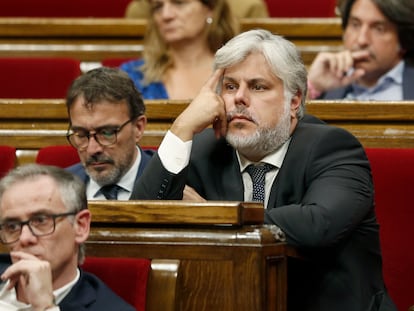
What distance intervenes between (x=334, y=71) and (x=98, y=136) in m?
0.54

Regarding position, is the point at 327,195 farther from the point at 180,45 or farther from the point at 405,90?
the point at 180,45

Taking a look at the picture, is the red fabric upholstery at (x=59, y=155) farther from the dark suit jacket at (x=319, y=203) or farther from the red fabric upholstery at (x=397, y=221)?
the red fabric upholstery at (x=397, y=221)

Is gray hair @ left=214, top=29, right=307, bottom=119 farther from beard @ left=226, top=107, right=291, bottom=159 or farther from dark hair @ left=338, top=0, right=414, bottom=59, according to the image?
dark hair @ left=338, top=0, right=414, bottom=59

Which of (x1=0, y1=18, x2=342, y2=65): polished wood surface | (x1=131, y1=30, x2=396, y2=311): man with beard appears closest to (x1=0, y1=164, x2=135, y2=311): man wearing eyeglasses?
(x1=131, y1=30, x2=396, y2=311): man with beard

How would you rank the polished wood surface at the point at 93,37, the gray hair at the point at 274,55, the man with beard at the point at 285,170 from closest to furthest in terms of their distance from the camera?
1. the man with beard at the point at 285,170
2. the gray hair at the point at 274,55
3. the polished wood surface at the point at 93,37

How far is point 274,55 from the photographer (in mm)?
1280

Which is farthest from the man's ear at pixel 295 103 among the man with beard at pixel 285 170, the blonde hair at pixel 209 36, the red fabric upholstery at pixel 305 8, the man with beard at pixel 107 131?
the red fabric upholstery at pixel 305 8

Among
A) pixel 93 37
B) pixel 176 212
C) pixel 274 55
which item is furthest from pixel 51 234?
pixel 93 37

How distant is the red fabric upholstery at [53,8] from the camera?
2.31 meters

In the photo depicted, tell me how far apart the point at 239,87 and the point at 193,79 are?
63cm

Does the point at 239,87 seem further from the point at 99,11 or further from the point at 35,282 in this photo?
the point at 99,11

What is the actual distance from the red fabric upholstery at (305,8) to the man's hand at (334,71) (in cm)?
48

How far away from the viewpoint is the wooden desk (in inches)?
41.4

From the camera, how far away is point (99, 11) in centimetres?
233
